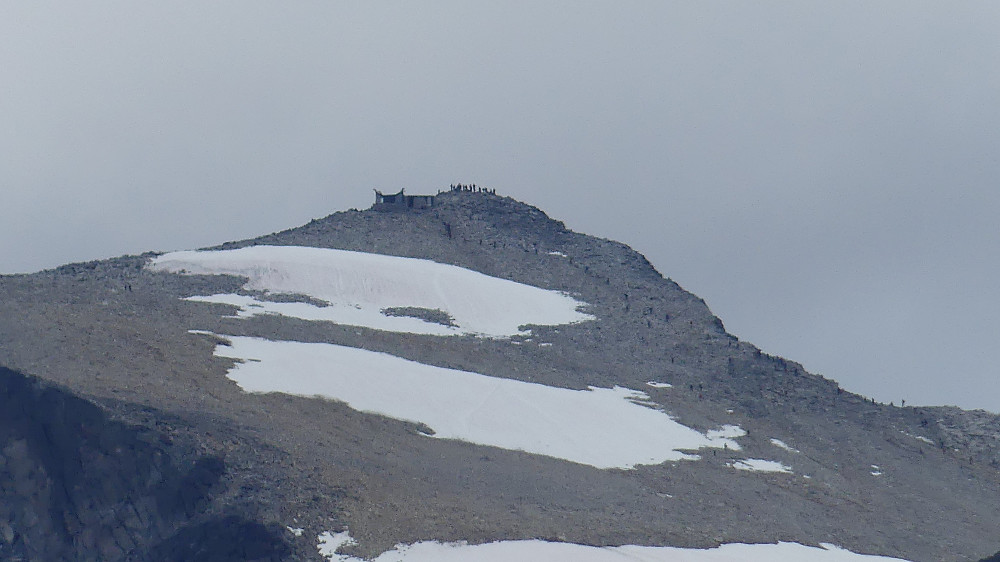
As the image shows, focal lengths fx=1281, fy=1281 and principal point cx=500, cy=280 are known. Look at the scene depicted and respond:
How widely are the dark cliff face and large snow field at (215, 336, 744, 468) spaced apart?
7.57m

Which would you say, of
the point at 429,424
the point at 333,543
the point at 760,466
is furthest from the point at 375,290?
the point at 333,543

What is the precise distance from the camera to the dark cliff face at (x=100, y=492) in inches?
1211

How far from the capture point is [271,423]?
1452 inches

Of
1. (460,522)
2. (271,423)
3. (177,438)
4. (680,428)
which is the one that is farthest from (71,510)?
(680,428)

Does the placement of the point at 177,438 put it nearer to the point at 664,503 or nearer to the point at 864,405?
the point at 664,503

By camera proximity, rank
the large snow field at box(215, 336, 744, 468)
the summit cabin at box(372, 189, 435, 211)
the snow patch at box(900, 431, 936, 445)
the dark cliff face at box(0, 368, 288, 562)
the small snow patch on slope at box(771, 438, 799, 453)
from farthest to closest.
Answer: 1. the summit cabin at box(372, 189, 435, 211)
2. the snow patch at box(900, 431, 936, 445)
3. the small snow patch on slope at box(771, 438, 799, 453)
4. the large snow field at box(215, 336, 744, 468)
5. the dark cliff face at box(0, 368, 288, 562)

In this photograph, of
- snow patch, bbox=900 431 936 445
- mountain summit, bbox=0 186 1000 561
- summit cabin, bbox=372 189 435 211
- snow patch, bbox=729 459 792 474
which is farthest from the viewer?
summit cabin, bbox=372 189 435 211

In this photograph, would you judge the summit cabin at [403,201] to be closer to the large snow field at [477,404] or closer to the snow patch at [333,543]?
the large snow field at [477,404]

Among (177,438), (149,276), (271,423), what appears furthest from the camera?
(149,276)

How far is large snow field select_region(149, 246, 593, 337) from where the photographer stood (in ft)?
178

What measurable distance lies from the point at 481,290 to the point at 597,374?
10.6 metres

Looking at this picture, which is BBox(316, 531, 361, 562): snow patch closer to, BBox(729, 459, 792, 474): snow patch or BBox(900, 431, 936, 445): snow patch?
BBox(729, 459, 792, 474): snow patch

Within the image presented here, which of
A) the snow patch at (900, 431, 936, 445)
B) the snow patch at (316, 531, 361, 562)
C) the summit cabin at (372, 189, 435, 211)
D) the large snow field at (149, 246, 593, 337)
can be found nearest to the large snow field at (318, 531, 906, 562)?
the snow patch at (316, 531, 361, 562)

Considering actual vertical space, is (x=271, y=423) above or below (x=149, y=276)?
below
